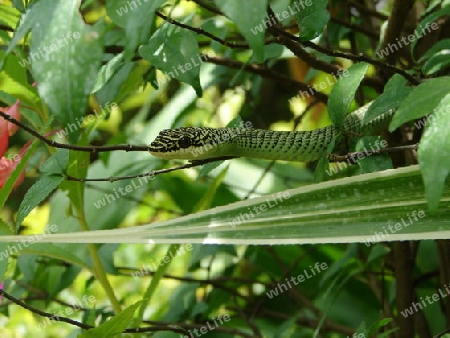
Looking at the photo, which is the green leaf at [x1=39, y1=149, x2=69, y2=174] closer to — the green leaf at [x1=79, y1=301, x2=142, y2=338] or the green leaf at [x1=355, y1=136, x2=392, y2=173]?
the green leaf at [x1=79, y1=301, x2=142, y2=338]

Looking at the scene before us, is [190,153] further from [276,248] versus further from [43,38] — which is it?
[276,248]

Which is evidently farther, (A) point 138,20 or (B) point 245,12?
(A) point 138,20

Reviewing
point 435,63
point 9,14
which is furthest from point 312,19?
point 9,14

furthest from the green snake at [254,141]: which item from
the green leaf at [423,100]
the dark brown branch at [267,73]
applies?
the green leaf at [423,100]

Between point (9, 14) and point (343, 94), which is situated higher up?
point (9, 14)

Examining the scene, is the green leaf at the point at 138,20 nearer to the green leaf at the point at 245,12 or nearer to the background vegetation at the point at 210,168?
the background vegetation at the point at 210,168

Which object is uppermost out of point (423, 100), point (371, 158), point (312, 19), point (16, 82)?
point (16, 82)

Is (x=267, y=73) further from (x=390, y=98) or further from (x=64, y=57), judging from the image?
(x=64, y=57)
